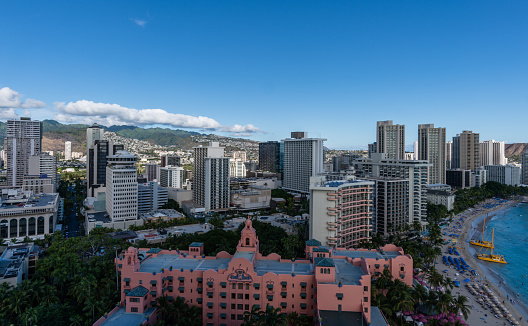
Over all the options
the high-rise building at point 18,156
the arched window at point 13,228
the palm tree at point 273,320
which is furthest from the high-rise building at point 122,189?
the high-rise building at point 18,156

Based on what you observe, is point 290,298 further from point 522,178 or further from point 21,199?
point 522,178

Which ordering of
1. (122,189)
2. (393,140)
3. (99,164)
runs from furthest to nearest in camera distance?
(393,140), (99,164), (122,189)

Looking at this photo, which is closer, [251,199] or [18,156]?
[251,199]

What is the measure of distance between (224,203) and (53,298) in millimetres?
68746

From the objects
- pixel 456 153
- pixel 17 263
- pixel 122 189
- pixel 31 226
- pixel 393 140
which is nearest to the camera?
pixel 17 263

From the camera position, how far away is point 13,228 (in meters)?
68.8

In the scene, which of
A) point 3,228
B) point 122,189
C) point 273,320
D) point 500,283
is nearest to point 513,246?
point 500,283

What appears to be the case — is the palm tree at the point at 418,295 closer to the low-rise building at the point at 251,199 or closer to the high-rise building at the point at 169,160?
the low-rise building at the point at 251,199

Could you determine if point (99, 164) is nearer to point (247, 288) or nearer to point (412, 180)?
point (247, 288)

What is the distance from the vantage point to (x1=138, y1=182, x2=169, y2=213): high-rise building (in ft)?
331

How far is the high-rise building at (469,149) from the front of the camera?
178425mm

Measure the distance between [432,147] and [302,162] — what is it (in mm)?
60529

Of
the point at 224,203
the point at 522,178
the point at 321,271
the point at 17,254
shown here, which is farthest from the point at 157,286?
the point at 522,178

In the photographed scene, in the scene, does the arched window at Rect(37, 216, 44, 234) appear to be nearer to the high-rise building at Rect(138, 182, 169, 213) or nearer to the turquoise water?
the high-rise building at Rect(138, 182, 169, 213)
